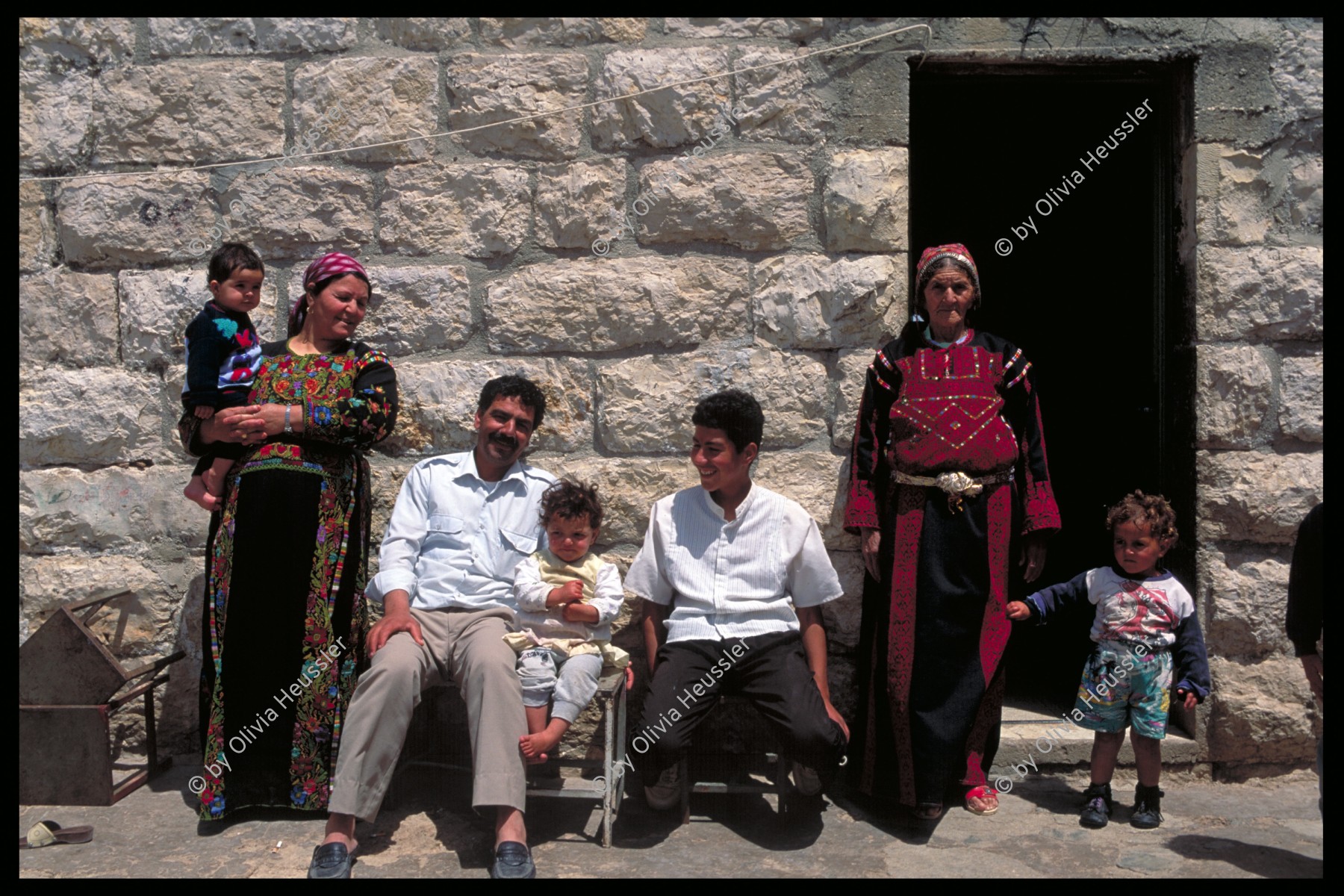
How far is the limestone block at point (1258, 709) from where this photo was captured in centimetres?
357

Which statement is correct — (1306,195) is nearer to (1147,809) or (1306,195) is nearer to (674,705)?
(1147,809)

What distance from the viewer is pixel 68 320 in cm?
372

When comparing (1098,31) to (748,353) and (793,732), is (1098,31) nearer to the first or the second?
(748,353)

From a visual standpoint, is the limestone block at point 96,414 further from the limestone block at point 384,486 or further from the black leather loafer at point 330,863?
the black leather loafer at point 330,863

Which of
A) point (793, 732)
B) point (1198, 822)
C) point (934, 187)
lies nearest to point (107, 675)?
point (793, 732)

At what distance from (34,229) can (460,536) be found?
80.9 inches

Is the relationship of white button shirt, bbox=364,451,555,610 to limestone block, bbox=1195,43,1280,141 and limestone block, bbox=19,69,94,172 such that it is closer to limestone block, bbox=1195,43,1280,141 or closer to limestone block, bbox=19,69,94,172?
limestone block, bbox=19,69,94,172

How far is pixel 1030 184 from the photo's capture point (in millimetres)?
4734

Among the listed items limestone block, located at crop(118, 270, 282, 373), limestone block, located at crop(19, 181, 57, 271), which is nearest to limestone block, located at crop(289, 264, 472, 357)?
limestone block, located at crop(118, 270, 282, 373)

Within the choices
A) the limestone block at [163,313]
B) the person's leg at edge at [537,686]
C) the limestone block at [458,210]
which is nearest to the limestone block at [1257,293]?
the limestone block at [458,210]

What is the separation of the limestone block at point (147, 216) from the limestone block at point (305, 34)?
21.3 inches

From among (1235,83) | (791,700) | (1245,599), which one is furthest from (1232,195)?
(791,700)

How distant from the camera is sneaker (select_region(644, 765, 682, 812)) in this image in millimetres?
3141

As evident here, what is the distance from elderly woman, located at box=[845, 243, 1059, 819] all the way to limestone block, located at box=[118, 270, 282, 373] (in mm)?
2178
